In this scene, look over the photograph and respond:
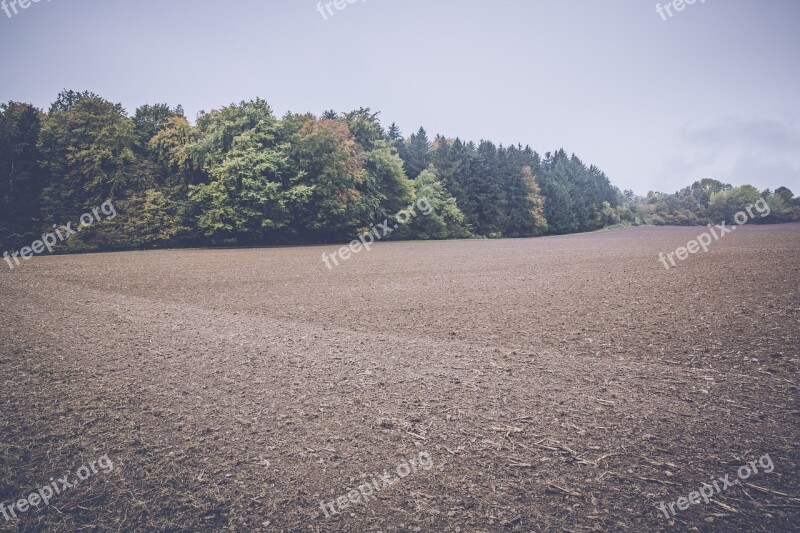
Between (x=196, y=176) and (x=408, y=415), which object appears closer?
(x=408, y=415)

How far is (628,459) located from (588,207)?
87648 mm

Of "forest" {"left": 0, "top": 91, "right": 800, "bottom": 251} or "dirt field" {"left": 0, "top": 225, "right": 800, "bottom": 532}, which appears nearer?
"dirt field" {"left": 0, "top": 225, "right": 800, "bottom": 532}

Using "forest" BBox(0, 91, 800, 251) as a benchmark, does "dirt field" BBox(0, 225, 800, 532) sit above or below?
below

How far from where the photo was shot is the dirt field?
10.0 feet

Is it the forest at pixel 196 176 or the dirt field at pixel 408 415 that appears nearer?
the dirt field at pixel 408 415

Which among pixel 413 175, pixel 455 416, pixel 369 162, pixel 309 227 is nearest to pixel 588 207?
pixel 413 175

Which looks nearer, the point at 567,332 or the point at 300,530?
the point at 300,530

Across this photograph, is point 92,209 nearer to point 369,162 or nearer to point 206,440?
point 369,162

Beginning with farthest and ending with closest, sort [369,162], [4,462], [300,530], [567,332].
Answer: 1. [369,162]
2. [567,332]
3. [4,462]
4. [300,530]

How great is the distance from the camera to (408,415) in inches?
176

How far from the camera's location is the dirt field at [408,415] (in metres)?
3.05

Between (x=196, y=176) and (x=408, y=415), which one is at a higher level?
(x=196, y=176)

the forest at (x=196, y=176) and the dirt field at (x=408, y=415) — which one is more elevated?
the forest at (x=196, y=176)

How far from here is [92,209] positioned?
95.9 feet
